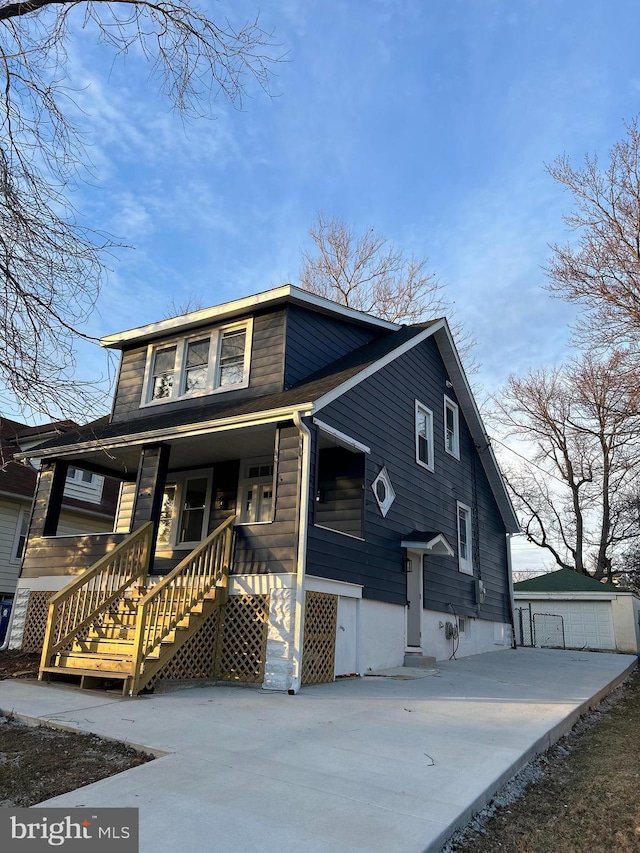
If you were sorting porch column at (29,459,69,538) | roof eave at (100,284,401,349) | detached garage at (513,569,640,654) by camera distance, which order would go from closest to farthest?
1. roof eave at (100,284,401,349)
2. porch column at (29,459,69,538)
3. detached garage at (513,569,640,654)

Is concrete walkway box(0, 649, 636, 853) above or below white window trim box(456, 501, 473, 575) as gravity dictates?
below

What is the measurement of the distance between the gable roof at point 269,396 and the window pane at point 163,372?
0.44 metres

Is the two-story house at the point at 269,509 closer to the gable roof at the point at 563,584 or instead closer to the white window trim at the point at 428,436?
the white window trim at the point at 428,436

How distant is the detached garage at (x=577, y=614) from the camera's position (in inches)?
851

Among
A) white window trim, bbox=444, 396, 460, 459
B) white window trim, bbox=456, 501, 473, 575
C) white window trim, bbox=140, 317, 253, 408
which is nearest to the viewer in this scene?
white window trim, bbox=140, 317, 253, 408

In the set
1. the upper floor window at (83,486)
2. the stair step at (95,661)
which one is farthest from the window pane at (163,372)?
the upper floor window at (83,486)

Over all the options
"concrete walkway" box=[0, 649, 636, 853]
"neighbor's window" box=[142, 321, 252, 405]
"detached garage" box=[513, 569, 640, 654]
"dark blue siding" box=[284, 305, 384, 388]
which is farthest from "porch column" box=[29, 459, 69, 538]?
"detached garage" box=[513, 569, 640, 654]

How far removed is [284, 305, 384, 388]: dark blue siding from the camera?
11.3m

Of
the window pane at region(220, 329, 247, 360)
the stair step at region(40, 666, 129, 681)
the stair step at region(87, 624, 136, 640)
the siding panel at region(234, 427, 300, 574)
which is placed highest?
the window pane at region(220, 329, 247, 360)

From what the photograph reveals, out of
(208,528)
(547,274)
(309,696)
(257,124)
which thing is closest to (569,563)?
(547,274)

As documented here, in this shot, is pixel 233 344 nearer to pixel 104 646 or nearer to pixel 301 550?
pixel 301 550

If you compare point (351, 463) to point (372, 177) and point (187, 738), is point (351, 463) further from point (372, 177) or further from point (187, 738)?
point (187, 738)

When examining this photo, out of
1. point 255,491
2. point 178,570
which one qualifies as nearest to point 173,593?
point 178,570

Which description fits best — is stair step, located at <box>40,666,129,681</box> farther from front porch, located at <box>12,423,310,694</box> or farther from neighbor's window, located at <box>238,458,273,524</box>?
neighbor's window, located at <box>238,458,273,524</box>
